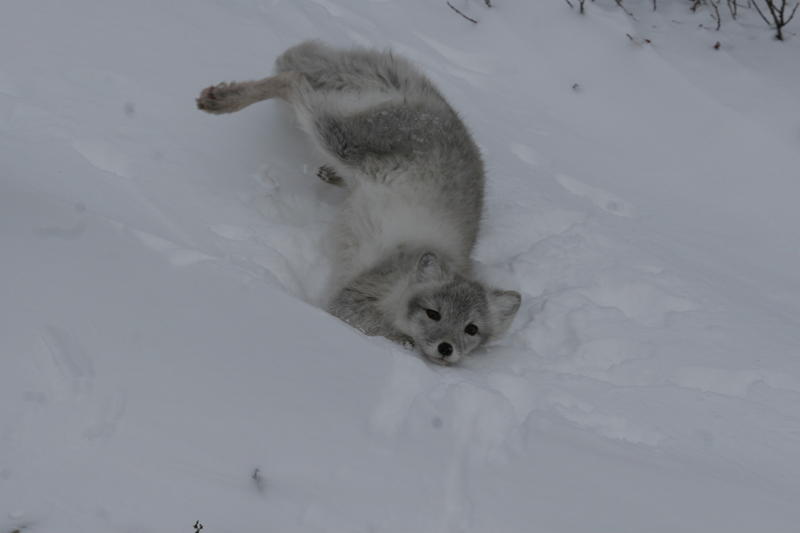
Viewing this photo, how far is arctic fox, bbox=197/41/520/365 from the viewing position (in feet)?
14.5

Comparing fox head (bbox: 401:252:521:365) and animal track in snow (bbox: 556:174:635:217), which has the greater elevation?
animal track in snow (bbox: 556:174:635:217)

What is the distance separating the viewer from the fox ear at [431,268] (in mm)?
4434

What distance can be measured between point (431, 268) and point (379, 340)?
0.69 m

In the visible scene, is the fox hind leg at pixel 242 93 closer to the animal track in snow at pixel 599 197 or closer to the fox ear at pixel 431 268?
the fox ear at pixel 431 268

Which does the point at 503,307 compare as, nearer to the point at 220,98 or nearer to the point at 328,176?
the point at 328,176

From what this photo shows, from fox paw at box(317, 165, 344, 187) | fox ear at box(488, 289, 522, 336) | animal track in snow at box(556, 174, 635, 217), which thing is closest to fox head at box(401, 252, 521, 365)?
fox ear at box(488, 289, 522, 336)

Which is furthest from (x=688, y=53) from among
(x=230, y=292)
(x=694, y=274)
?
(x=230, y=292)

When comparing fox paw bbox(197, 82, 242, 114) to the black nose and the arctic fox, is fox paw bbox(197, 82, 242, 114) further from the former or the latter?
the black nose

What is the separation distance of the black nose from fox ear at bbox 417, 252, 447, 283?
0.45 metres

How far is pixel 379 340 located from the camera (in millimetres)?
3891

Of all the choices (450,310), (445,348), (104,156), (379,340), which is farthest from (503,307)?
(104,156)

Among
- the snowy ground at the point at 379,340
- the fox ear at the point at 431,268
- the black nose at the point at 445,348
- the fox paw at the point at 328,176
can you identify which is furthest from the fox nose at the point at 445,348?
the fox paw at the point at 328,176

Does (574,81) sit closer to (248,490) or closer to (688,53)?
(688,53)

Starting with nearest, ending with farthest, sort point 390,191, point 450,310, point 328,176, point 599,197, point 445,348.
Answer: point 445,348 < point 450,310 < point 390,191 < point 328,176 < point 599,197
